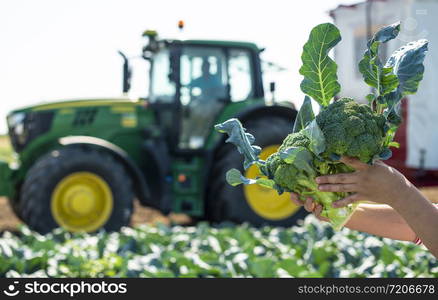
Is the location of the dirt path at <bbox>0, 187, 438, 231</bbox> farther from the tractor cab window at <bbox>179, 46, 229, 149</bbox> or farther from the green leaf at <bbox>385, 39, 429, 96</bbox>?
the green leaf at <bbox>385, 39, 429, 96</bbox>

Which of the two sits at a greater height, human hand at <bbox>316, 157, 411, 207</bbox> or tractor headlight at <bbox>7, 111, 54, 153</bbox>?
human hand at <bbox>316, 157, 411, 207</bbox>

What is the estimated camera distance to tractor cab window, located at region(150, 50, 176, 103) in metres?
6.63

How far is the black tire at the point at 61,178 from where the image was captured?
19.5 feet

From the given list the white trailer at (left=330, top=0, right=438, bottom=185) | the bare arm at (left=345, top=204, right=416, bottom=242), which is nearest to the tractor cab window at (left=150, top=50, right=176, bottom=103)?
the white trailer at (left=330, top=0, right=438, bottom=185)

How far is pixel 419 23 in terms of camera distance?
7.87 m

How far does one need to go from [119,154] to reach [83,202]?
0.59 meters

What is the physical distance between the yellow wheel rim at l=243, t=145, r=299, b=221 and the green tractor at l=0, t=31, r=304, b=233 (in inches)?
0.5

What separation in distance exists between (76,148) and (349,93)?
14.2ft

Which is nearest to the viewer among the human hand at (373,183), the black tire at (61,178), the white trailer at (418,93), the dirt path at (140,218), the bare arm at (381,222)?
the human hand at (373,183)

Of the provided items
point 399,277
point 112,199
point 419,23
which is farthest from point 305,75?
point 419,23

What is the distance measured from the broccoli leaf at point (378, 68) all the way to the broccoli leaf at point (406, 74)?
24 millimetres

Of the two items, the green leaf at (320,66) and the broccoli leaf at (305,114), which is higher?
the green leaf at (320,66)

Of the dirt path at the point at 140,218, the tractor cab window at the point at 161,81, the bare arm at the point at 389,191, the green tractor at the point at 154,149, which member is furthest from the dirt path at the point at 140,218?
the bare arm at the point at 389,191

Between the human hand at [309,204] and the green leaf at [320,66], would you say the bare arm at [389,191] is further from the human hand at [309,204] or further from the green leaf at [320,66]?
the green leaf at [320,66]
